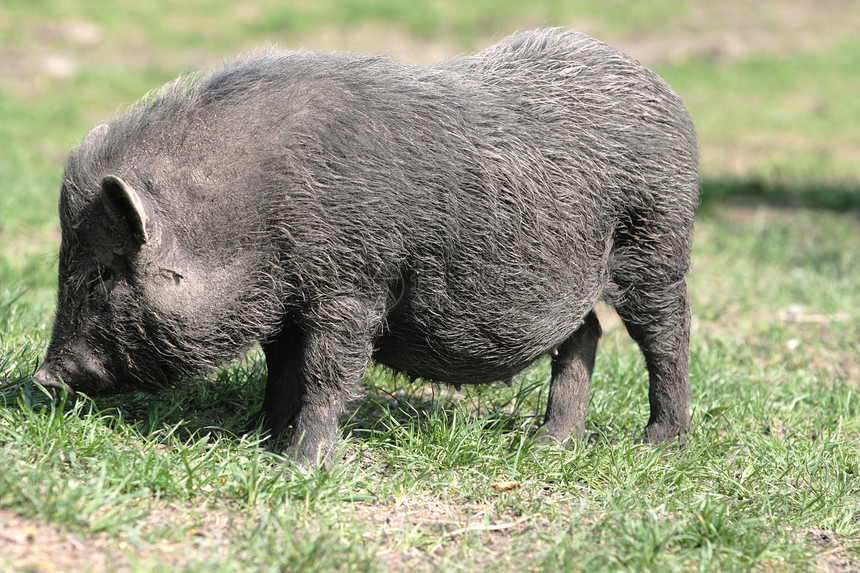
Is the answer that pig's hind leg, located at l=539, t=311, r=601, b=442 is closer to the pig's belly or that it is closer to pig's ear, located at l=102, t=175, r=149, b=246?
the pig's belly

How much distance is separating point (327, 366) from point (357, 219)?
1.97 ft

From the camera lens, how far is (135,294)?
3.67 metres

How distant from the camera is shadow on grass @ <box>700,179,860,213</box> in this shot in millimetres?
10258

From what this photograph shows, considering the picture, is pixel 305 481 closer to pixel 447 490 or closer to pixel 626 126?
pixel 447 490

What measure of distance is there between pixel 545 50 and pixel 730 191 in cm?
680

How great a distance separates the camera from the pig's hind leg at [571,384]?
4.70 m

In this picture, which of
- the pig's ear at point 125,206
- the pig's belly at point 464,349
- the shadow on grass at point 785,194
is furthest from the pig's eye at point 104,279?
the shadow on grass at point 785,194

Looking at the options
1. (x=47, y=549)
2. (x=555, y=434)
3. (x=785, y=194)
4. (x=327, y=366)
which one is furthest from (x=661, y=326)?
(x=785, y=194)

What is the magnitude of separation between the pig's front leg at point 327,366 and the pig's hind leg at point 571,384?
1.13 m

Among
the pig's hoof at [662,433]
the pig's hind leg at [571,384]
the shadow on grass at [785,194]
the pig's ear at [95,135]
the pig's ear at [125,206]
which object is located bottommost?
the shadow on grass at [785,194]

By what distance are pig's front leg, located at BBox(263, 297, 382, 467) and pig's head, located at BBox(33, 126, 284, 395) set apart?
0.71 feet

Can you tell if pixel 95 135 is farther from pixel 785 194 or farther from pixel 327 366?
pixel 785 194

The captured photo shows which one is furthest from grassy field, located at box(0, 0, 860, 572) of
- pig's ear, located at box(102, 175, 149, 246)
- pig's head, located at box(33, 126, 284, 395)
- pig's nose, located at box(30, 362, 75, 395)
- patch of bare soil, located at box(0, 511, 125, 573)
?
pig's ear, located at box(102, 175, 149, 246)

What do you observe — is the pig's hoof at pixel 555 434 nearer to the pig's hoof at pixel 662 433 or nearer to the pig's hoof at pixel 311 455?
the pig's hoof at pixel 662 433
